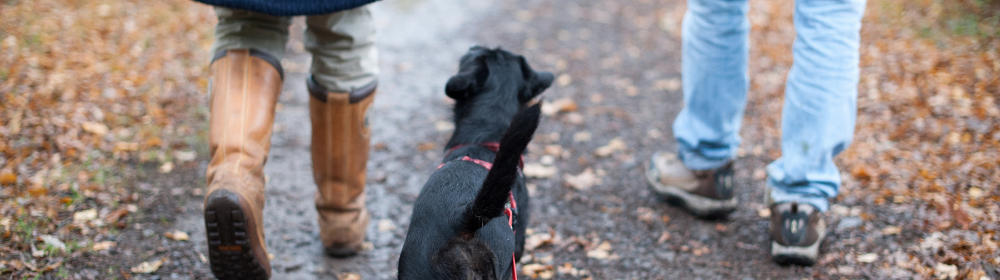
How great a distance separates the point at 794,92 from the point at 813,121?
140 millimetres

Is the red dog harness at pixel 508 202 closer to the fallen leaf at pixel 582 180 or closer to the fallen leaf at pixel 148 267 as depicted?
the fallen leaf at pixel 582 180

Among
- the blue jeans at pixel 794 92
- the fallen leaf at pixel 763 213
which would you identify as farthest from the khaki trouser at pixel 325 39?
the fallen leaf at pixel 763 213

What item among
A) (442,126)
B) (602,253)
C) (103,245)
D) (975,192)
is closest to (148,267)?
(103,245)

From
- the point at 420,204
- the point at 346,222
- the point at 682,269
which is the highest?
the point at 420,204

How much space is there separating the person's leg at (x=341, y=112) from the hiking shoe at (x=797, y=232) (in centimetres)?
174

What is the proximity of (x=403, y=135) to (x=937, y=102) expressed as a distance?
3499 mm

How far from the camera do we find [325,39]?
7.57ft

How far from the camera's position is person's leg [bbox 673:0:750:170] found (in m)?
2.73

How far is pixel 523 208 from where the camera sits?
2422 millimetres

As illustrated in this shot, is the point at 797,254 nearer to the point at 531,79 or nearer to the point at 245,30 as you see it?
the point at 531,79

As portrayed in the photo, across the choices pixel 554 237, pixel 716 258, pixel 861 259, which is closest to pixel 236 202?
pixel 554 237

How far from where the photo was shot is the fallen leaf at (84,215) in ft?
8.69

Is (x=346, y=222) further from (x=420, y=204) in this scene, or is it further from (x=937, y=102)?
(x=937, y=102)

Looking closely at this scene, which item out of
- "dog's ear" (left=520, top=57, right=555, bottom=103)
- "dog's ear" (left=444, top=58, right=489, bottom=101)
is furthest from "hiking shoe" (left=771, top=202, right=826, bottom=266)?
"dog's ear" (left=444, top=58, right=489, bottom=101)
